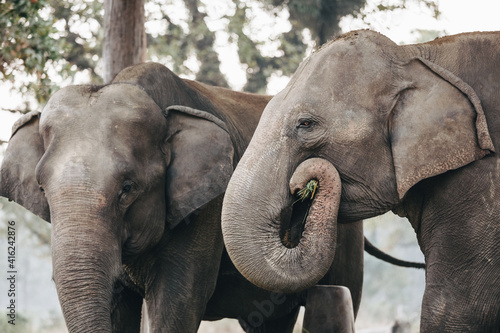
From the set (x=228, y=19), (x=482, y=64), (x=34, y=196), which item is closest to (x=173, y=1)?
(x=228, y=19)

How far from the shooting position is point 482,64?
4.50 metres

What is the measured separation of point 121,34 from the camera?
7668mm

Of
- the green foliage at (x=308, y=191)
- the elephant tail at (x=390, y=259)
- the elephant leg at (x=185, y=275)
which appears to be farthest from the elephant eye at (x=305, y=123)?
the elephant tail at (x=390, y=259)

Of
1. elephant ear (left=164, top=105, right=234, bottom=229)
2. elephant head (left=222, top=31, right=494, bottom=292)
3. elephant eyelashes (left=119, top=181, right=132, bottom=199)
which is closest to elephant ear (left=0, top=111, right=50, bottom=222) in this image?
elephant eyelashes (left=119, top=181, right=132, bottom=199)

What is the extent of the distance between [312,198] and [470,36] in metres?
1.35

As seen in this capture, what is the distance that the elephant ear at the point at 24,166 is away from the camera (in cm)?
535

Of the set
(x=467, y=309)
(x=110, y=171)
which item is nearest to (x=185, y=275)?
(x=110, y=171)

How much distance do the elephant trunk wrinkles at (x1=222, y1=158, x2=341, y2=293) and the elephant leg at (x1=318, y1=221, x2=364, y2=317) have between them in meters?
2.65

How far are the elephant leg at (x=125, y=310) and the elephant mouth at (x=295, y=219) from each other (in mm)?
1859

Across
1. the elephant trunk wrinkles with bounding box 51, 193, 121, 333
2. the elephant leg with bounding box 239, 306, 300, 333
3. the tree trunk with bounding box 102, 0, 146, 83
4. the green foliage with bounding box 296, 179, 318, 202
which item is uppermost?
the tree trunk with bounding box 102, 0, 146, 83

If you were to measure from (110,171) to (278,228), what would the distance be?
1.19 meters

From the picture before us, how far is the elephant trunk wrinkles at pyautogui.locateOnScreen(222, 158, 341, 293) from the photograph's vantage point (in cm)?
407

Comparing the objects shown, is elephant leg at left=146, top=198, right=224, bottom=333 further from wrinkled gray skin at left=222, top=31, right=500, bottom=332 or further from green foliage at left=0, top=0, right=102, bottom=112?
green foliage at left=0, top=0, right=102, bottom=112

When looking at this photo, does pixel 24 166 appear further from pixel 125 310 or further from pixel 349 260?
pixel 349 260
